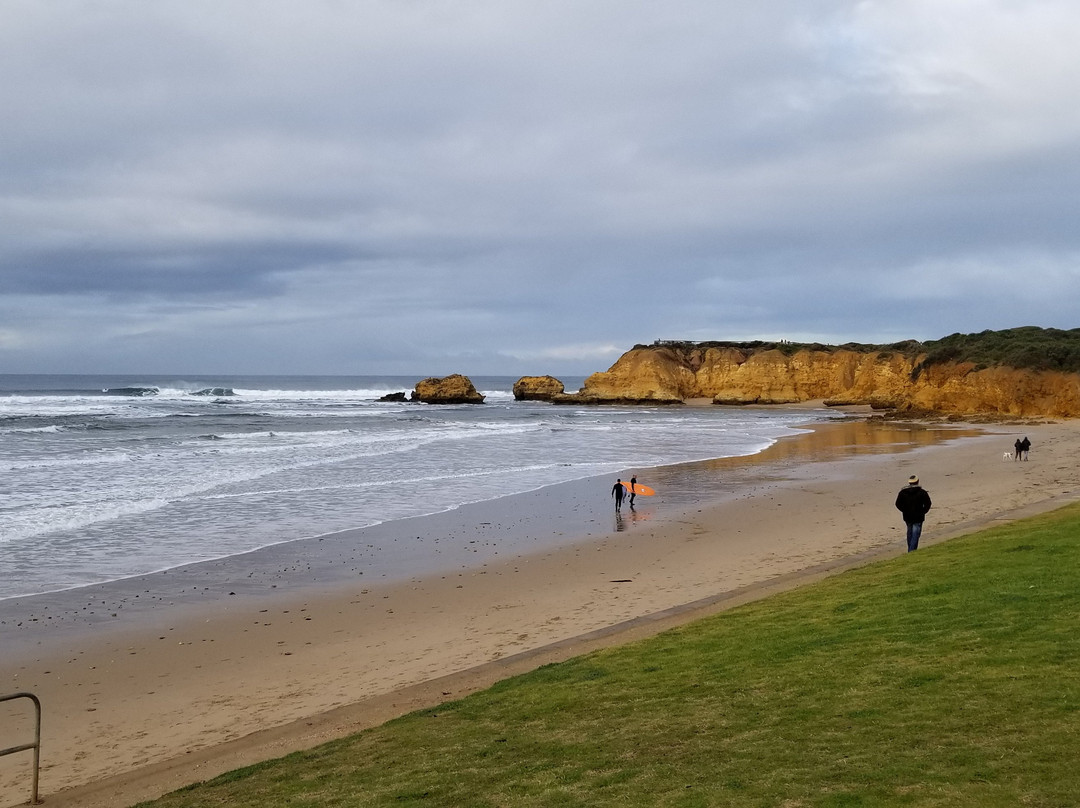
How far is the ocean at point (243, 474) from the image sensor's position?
59.8 ft

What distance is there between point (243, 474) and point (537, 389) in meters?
93.1

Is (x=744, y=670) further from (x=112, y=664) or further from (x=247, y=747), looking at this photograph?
(x=112, y=664)

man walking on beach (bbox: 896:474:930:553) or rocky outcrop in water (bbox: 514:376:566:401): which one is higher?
rocky outcrop in water (bbox: 514:376:566:401)

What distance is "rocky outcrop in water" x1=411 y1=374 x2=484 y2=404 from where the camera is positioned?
11038cm

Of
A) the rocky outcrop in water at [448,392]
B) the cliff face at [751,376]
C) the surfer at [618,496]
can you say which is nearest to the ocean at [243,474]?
the surfer at [618,496]

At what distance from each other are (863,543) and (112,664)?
1384cm

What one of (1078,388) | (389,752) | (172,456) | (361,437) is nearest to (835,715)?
(389,752)

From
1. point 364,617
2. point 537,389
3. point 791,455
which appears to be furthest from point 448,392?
point 364,617

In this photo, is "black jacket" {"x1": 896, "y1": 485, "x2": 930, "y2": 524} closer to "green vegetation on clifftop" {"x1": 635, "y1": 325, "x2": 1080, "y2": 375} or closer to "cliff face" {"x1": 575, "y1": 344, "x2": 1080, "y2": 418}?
"green vegetation on clifftop" {"x1": 635, "y1": 325, "x2": 1080, "y2": 375}

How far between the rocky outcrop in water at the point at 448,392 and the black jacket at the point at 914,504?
319 feet

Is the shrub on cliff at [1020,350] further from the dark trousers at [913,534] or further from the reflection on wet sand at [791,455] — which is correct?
the dark trousers at [913,534]

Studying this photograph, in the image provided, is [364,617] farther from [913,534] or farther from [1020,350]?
[1020,350]

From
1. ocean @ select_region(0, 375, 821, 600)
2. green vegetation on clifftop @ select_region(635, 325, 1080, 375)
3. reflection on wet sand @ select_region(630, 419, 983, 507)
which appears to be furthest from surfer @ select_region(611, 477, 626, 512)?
green vegetation on clifftop @ select_region(635, 325, 1080, 375)

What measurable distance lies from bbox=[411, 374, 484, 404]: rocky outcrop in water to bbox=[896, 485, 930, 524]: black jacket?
319 ft
